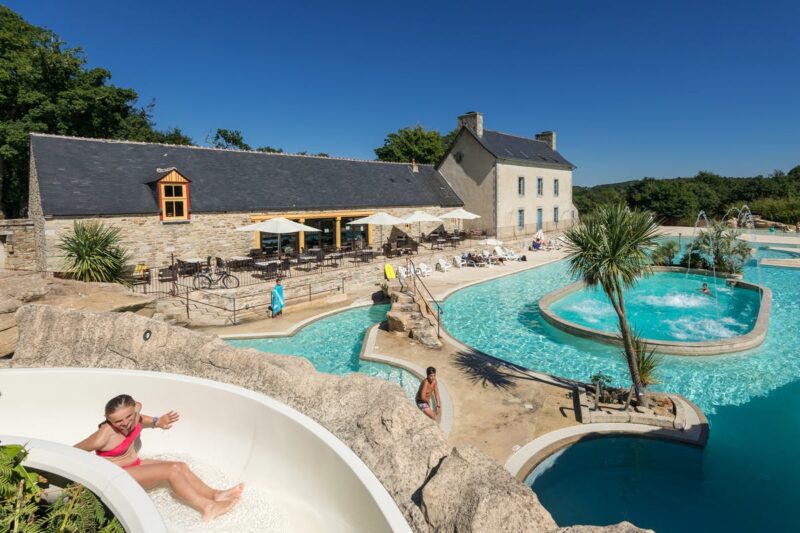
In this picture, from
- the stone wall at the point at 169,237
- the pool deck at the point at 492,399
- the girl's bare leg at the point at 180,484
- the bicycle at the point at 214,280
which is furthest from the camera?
the bicycle at the point at 214,280

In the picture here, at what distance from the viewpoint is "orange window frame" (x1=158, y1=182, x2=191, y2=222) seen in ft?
64.1

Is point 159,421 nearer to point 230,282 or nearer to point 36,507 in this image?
point 36,507

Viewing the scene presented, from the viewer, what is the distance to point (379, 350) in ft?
40.4

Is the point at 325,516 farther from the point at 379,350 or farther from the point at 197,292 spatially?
the point at 197,292

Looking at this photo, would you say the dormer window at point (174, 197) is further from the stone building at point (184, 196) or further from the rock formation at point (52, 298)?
the rock formation at point (52, 298)

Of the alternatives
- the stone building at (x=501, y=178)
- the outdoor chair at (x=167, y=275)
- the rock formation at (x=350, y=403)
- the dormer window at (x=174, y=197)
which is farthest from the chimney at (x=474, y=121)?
the rock formation at (x=350, y=403)

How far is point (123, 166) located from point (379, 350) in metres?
16.4

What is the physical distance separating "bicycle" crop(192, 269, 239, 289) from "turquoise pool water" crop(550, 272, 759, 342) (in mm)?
12775

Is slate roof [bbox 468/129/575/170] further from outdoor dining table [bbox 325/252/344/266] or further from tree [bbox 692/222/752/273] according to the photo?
outdoor dining table [bbox 325/252/344/266]

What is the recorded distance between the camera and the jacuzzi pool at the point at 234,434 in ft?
11.9

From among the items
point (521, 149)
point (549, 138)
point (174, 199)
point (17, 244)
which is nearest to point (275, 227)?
point (174, 199)

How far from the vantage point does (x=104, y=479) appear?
10.4 ft

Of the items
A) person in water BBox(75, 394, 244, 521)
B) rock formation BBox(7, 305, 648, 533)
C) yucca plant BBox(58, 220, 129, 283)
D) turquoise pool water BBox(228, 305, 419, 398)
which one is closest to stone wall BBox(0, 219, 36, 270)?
yucca plant BBox(58, 220, 129, 283)

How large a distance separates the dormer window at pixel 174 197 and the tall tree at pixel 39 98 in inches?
557
